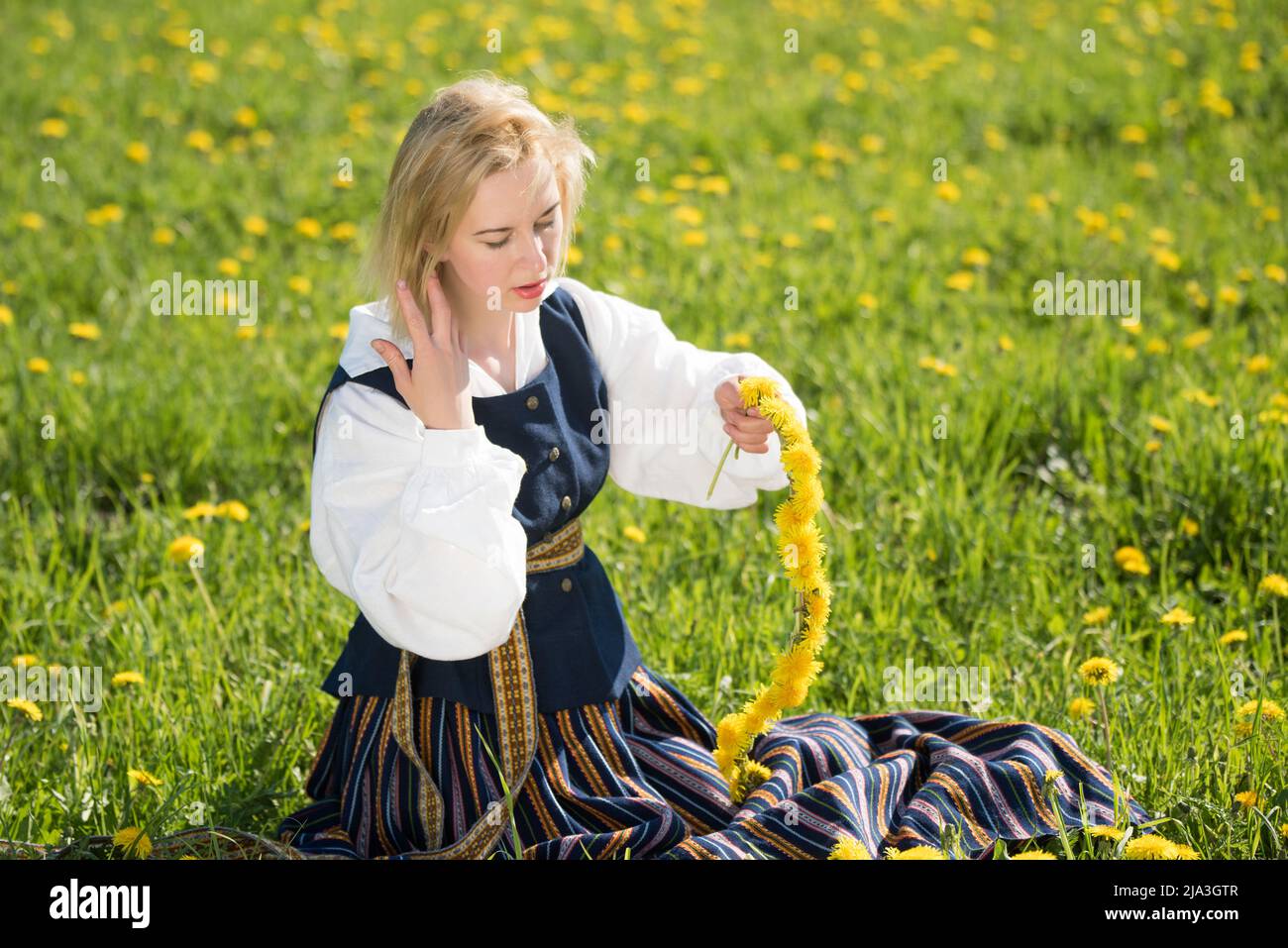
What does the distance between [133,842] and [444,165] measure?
119 cm

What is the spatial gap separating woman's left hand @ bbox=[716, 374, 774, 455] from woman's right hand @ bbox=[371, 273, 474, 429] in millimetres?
476

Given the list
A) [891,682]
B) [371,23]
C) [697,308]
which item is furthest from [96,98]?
[891,682]

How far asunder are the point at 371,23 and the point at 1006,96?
3190 millimetres

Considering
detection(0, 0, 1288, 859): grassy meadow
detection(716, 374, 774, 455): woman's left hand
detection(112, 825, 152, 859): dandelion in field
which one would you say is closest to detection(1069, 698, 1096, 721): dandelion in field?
detection(0, 0, 1288, 859): grassy meadow

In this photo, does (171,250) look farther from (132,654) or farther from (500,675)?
(500,675)

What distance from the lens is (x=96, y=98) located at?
6109mm

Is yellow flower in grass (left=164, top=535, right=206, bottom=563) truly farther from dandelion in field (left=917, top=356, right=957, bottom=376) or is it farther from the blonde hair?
dandelion in field (left=917, top=356, right=957, bottom=376)

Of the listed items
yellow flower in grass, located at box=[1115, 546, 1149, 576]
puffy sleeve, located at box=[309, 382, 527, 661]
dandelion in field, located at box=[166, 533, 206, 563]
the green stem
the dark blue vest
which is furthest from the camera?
yellow flower in grass, located at box=[1115, 546, 1149, 576]

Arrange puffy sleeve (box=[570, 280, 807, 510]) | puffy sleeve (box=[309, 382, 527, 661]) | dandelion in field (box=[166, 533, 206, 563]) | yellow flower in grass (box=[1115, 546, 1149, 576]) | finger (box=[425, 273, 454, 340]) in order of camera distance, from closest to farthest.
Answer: puffy sleeve (box=[309, 382, 527, 661]) → finger (box=[425, 273, 454, 340]) → puffy sleeve (box=[570, 280, 807, 510]) → dandelion in field (box=[166, 533, 206, 563]) → yellow flower in grass (box=[1115, 546, 1149, 576])

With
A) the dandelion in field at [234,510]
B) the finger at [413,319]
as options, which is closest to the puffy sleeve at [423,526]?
the finger at [413,319]

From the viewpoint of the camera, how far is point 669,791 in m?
2.34

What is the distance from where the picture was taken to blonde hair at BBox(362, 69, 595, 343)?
209cm

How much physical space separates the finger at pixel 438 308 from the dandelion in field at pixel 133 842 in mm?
956

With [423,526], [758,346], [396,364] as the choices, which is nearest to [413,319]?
[396,364]
